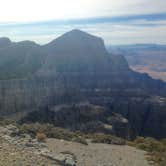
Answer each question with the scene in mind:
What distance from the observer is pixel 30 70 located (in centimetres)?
5984

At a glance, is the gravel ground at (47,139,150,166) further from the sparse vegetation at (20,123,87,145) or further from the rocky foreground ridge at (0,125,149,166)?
the sparse vegetation at (20,123,87,145)

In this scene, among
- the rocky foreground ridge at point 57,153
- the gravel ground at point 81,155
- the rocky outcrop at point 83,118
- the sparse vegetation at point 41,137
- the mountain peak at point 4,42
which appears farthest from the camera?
the mountain peak at point 4,42

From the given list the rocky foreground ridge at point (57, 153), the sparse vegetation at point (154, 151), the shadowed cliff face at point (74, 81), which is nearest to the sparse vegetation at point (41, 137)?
the rocky foreground ridge at point (57, 153)

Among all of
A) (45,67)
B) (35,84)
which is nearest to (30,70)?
(45,67)

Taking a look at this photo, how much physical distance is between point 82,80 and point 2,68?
10847 mm

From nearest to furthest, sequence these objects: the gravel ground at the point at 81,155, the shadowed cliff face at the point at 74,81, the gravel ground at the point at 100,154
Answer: the gravel ground at the point at 81,155, the gravel ground at the point at 100,154, the shadowed cliff face at the point at 74,81

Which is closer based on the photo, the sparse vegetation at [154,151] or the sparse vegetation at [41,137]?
the sparse vegetation at [154,151]

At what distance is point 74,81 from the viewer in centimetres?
6028

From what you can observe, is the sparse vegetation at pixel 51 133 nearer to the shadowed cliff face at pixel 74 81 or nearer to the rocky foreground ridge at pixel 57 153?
the rocky foreground ridge at pixel 57 153

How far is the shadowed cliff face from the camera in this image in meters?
50.8

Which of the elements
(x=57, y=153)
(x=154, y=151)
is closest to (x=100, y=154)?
(x=57, y=153)

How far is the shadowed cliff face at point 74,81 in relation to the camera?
50.8 metres

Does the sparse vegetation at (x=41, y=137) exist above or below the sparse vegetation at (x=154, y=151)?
above

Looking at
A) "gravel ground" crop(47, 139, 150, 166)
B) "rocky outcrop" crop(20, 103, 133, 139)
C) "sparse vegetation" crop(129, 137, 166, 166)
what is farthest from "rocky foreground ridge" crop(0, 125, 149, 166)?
"rocky outcrop" crop(20, 103, 133, 139)
